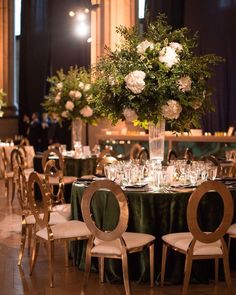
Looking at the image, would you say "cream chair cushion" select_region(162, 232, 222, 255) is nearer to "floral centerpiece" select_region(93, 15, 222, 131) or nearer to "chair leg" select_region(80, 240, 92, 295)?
"chair leg" select_region(80, 240, 92, 295)

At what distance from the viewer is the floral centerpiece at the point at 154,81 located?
15.8 ft

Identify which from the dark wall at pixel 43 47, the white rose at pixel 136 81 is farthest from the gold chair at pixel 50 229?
the dark wall at pixel 43 47

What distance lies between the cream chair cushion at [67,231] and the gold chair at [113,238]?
0.69 ft

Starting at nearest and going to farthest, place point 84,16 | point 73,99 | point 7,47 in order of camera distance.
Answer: point 73,99 → point 84,16 → point 7,47

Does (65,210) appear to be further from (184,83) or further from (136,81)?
(184,83)

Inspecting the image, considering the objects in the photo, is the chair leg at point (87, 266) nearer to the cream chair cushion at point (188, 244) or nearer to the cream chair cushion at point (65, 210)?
the cream chair cushion at point (188, 244)

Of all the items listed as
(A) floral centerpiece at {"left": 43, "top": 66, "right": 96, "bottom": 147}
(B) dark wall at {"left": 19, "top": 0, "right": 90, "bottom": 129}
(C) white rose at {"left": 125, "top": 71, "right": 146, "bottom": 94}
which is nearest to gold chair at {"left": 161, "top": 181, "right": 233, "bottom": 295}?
(C) white rose at {"left": 125, "top": 71, "right": 146, "bottom": 94}

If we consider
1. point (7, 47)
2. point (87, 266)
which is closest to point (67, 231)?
point (87, 266)

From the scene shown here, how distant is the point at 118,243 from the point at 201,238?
616mm

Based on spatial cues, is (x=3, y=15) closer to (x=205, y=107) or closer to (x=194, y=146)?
(x=194, y=146)

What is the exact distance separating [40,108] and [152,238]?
13.3 metres

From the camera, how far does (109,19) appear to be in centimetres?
1161

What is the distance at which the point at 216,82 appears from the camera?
11.9 m

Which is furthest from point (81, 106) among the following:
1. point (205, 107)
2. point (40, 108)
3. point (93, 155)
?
point (40, 108)
